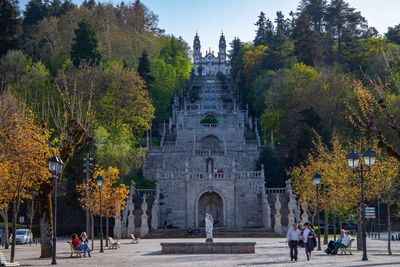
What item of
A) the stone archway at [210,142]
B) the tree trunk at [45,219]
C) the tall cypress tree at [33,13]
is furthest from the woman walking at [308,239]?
the tall cypress tree at [33,13]

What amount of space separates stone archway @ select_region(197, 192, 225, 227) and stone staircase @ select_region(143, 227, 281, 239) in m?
5.91

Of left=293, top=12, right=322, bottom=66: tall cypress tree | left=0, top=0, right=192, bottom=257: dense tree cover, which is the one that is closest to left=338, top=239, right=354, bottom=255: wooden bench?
left=0, top=0, right=192, bottom=257: dense tree cover

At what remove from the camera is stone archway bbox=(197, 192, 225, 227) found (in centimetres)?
6431

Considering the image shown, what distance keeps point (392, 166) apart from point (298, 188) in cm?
1331

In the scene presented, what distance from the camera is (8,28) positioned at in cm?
8856

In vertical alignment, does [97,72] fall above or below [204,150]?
above

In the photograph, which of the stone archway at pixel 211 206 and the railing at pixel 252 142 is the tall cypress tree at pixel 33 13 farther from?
the stone archway at pixel 211 206

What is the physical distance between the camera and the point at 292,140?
68.6 metres

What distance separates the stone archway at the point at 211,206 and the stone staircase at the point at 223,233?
591 centimetres

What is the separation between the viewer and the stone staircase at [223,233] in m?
55.2

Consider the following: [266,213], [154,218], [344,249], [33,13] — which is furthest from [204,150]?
[33,13]

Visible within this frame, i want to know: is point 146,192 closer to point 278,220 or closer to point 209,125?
point 278,220

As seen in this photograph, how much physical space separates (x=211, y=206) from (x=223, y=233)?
27.9ft

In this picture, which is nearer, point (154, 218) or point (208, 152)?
point (154, 218)
